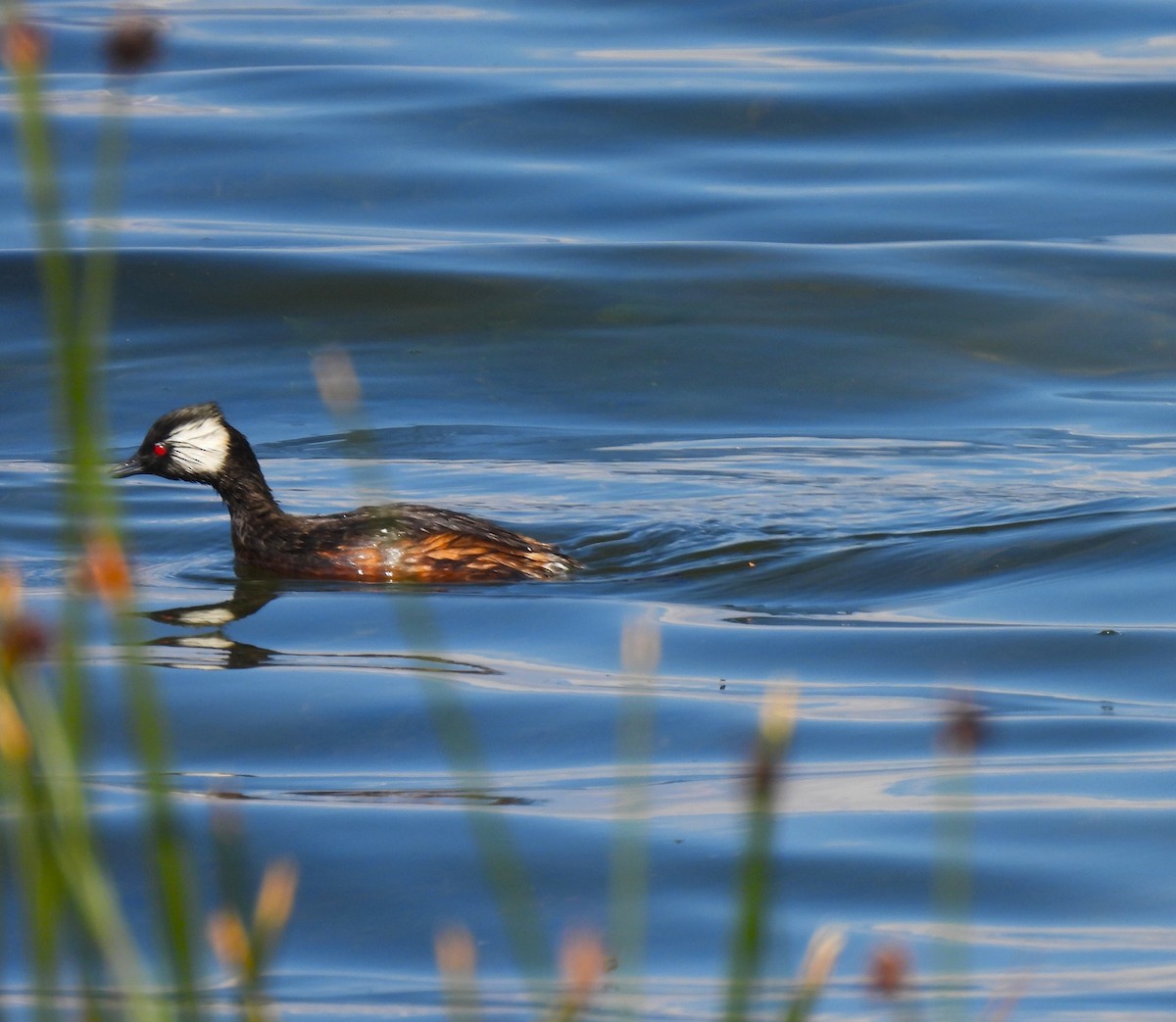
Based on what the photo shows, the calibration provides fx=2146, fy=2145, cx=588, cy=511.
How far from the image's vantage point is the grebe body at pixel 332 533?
905 cm

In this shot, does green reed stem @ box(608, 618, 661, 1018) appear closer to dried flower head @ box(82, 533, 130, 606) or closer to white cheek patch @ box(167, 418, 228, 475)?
dried flower head @ box(82, 533, 130, 606)

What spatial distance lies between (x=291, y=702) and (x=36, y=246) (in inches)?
383

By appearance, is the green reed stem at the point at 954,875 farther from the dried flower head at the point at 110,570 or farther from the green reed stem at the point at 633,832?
the dried flower head at the point at 110,570

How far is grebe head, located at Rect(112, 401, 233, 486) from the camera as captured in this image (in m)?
9.96

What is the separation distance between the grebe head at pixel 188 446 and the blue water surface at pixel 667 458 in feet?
1.53

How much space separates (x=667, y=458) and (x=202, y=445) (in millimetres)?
2826

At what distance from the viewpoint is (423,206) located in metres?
17.5

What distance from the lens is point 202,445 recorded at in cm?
998

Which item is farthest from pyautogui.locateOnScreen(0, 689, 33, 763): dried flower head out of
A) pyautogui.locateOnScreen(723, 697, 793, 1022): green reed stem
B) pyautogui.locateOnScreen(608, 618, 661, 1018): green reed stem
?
pyautogui.locateOnScreen(723, 697, 793, 1022): green reed stem

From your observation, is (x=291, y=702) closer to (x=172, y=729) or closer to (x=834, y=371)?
(x=172, y=729)

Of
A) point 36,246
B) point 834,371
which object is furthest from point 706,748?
point 36,246

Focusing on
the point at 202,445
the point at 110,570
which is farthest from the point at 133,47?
the point at 202,445

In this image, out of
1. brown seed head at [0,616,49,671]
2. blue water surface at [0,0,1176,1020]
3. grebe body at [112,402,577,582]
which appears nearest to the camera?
brown seed head at [0,616,49,671]

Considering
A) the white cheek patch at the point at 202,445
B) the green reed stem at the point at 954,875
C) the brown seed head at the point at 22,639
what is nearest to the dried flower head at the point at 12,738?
the brown seed head at the point at 22,639
